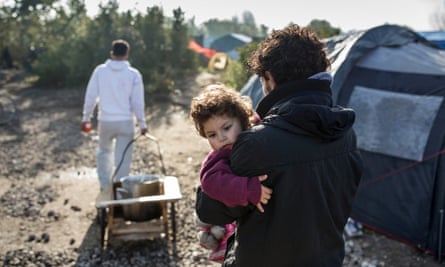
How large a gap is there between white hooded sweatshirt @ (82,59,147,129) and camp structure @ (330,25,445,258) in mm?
2514

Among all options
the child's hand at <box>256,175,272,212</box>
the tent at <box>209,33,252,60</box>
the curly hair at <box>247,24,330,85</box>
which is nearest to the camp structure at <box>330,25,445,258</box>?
the curly hair at <box>247,24,330,85</box>

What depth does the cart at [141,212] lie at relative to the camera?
423 centimetres

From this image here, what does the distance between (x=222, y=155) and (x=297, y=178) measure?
37 cm

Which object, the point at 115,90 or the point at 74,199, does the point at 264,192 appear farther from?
the point at 74,199

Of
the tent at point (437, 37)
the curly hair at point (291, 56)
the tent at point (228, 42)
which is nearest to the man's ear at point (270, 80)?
the curly hair at point (291, 56)

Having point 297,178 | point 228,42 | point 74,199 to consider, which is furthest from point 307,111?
point 228,42

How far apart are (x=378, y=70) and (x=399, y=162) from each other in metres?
1.19

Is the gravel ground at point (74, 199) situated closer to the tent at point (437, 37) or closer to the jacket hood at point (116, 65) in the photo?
the jacket hood at point (116, 65)

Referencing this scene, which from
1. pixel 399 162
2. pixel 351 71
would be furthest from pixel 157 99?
pixel 399 162

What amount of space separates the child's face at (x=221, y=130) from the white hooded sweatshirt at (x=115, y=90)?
341cm

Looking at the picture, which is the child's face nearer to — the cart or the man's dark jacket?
the man's dark jacket

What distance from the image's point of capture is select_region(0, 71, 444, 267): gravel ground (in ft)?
14.3

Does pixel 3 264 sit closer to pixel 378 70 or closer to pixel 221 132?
pixel 221 132

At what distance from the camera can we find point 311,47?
1.71 metres
